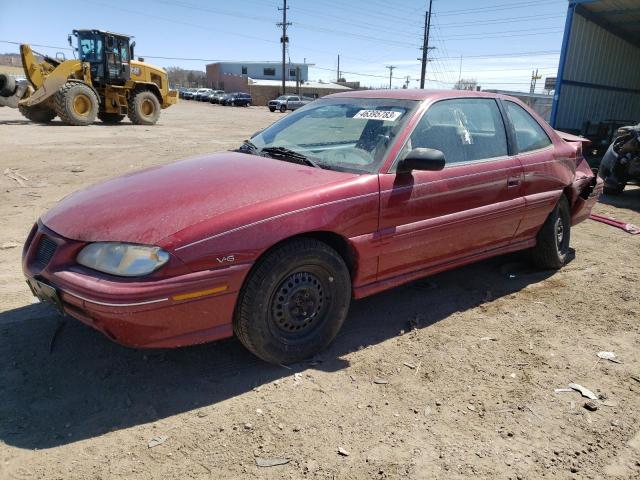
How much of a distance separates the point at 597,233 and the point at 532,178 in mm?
2633

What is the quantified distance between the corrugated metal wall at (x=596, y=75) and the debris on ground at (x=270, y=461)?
45.8 ft

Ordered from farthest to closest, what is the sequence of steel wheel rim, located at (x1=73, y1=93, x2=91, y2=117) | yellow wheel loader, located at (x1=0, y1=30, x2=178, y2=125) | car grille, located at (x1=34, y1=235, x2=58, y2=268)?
steel wheel rim, located at (x1=73, y1=93, x2=91, y2=117)
yellow wheel loader, located at (x1=0, y1=30, x2=178, y2=125)
car grille, located at (x1=34, y1=235, x2=58, y2=268)

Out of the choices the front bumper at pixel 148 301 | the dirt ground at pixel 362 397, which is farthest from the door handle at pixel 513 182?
the front bumper at pixel 148 301

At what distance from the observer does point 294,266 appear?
8.79 ft

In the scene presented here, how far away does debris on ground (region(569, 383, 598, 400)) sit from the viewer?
8.81 feet

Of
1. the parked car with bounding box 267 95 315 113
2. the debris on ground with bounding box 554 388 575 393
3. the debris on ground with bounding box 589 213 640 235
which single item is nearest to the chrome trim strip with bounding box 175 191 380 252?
the debris on ground with bounding box 554 388 575 393

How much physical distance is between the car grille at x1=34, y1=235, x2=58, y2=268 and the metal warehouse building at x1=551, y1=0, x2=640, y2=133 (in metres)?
13.5

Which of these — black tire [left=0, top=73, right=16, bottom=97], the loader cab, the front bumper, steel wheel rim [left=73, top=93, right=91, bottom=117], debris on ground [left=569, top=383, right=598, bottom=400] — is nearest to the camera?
the front bumper

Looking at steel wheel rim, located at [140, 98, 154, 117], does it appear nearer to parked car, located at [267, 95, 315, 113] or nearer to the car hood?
the car hood

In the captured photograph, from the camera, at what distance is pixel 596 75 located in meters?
14.4

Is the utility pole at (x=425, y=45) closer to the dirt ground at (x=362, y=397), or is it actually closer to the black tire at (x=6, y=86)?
the black tire at (x=6, y=86)

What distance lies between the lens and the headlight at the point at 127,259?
2307 mm

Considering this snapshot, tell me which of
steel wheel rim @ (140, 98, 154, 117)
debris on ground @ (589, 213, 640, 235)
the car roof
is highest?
the car roof

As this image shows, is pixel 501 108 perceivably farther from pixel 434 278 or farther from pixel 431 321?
pixel 431 321
